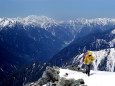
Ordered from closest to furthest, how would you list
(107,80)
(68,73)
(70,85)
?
1. (70,85)
2. (107,80)
3. (68,73)

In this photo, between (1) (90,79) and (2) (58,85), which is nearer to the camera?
(2) (58,85)

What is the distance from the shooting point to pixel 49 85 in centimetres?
5419

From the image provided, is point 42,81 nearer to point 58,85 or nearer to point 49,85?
point 49,85

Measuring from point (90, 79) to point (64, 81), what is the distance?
29.0ft

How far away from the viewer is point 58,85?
163 ft

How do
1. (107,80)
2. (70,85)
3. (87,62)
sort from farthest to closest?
(87,62) < (107,80) < (70,85)

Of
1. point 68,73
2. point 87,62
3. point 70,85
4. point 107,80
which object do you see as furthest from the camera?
point 68,73

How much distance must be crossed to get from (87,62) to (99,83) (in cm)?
877

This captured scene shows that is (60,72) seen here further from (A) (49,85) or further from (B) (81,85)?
(B) (81,85)

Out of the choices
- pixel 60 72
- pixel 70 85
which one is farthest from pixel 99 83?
pixel 60 72

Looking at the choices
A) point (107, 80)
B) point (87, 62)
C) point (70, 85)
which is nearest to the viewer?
point (70, 85)

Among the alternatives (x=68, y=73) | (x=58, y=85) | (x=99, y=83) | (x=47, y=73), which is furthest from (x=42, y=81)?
(x=99, y=83)

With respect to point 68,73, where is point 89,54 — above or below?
above

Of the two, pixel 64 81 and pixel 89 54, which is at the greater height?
pixel 89 54
